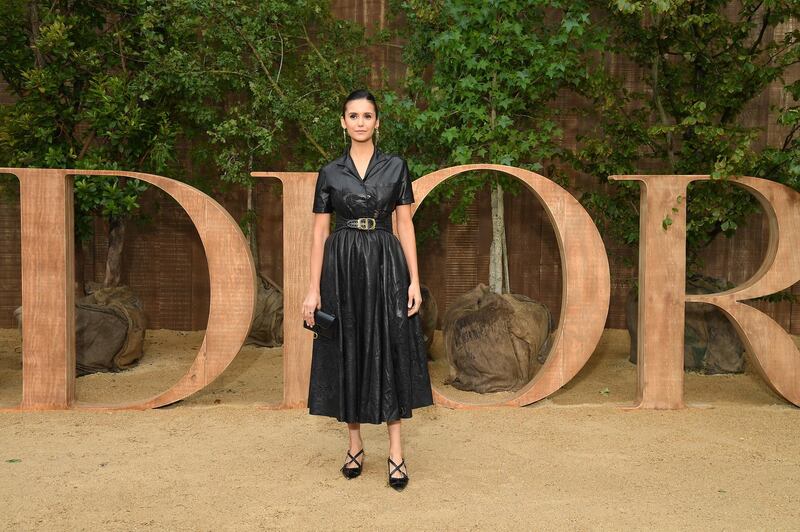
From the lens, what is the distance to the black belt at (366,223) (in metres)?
3.57

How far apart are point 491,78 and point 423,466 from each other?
8.57 ft

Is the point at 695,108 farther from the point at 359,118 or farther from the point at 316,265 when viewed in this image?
the point at 316,265

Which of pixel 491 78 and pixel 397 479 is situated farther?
pixel 491 78

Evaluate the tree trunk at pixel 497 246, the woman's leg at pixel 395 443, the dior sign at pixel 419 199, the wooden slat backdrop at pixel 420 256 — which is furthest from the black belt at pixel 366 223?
the wooden slat backdrop at pixel 420 256

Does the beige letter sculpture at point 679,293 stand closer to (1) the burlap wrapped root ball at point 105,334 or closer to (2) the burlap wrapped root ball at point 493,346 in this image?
(2) the burlap wrapped root ball at point 493,346

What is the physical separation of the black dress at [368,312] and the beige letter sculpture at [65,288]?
3.71ft

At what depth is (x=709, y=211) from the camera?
5141 millimetres

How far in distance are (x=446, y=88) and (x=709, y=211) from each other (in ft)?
6.00

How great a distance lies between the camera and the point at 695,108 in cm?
484

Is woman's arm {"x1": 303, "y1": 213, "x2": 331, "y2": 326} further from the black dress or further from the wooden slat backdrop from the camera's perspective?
the wooden slat backdrop

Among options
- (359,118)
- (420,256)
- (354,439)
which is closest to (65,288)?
(354,439)

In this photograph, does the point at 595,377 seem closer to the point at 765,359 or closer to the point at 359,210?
the point at 765,359

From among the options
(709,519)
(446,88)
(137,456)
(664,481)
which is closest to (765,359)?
(664,481)

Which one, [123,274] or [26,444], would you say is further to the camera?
[123,274]
